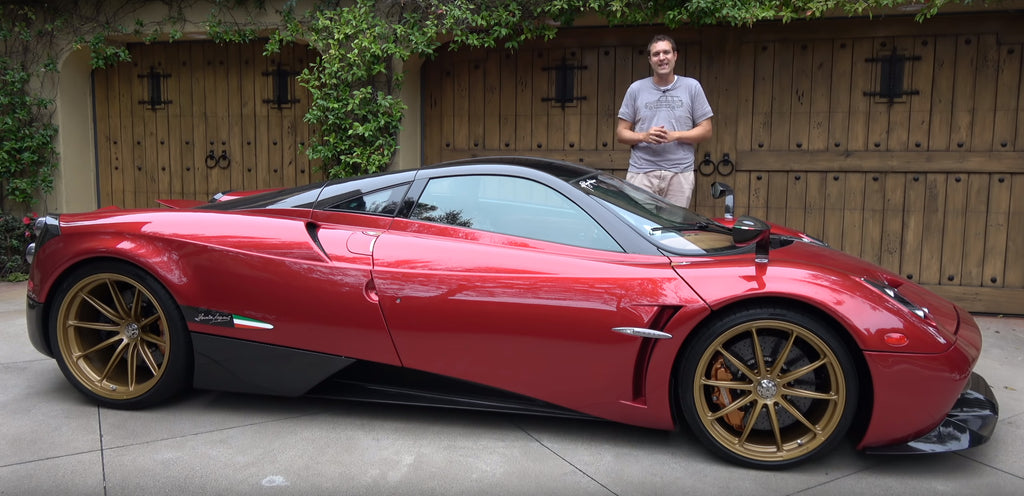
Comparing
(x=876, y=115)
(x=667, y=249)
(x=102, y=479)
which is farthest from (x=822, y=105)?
(x=102, y=479)

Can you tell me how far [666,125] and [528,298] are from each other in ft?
7.95

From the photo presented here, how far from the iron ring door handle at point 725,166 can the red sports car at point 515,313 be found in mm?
2411

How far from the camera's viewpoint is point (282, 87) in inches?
261

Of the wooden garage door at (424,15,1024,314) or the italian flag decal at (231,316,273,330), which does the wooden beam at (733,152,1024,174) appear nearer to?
the wooden garage door at (424,15,1024,314)

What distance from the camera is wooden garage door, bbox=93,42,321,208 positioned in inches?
263

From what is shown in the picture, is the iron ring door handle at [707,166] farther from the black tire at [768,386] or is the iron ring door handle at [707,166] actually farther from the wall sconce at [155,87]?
the wall sconce at [155,87]

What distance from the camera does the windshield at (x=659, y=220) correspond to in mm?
2906

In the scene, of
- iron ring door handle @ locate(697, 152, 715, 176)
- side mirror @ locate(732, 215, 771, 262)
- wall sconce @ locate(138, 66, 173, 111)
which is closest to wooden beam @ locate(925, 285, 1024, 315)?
iron ring door handle @ locate(697, 152, 715, 176)

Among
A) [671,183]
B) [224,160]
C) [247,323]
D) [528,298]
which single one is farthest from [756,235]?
[224,160]

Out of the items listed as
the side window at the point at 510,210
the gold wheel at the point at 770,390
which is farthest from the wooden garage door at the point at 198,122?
the gold wheel at the point at 770,390

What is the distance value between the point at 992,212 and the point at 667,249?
369 cm

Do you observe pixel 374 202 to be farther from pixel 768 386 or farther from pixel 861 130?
pixel 861 130

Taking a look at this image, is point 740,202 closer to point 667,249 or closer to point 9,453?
point 667,249

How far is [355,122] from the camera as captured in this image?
18.6ft
